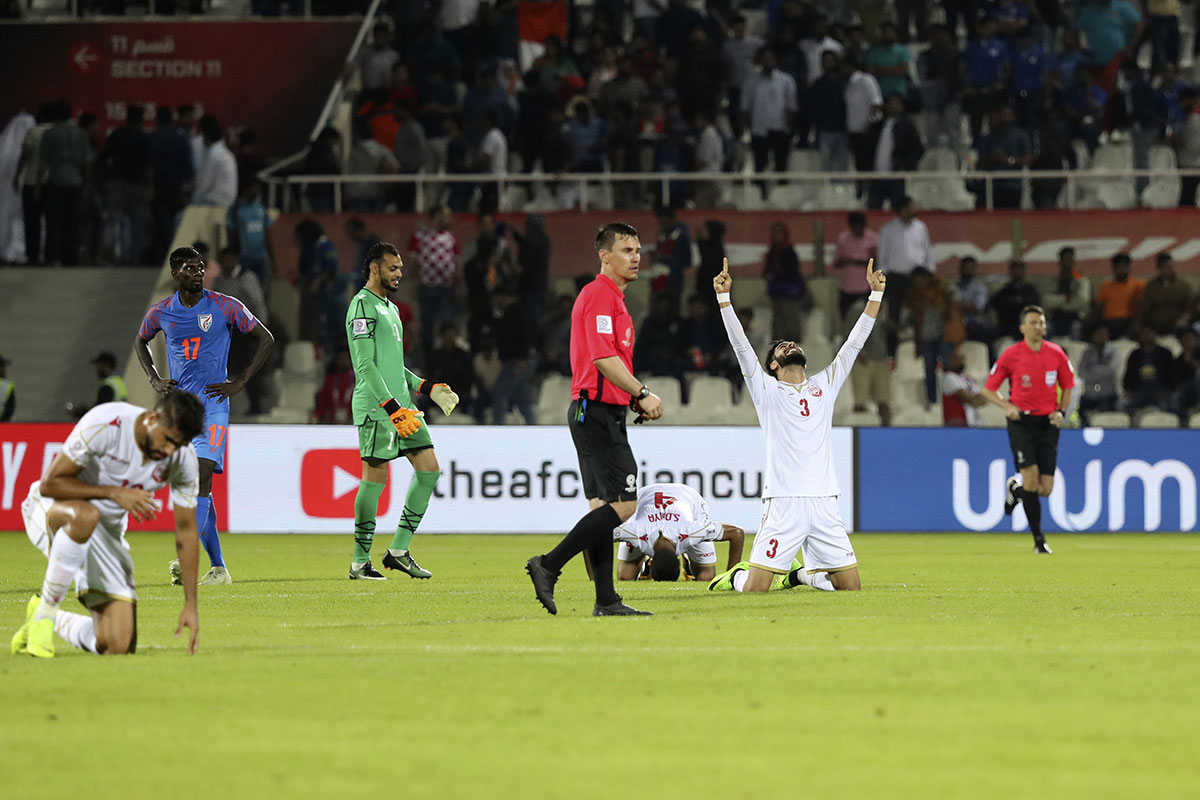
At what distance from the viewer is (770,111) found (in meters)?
26.0

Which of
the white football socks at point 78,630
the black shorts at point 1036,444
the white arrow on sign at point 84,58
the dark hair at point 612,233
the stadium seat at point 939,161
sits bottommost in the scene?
the white football socks at point 78,630

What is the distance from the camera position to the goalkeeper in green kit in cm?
1353

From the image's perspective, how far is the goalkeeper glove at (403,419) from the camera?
43.4 ft

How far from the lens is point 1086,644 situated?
940 centimetres

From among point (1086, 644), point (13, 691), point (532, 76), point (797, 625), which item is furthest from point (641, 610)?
point (532, 76)

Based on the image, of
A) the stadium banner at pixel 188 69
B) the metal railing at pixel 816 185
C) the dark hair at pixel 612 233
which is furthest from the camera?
the stadium banner at pixel 188 69

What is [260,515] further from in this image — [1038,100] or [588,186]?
[1038,100]

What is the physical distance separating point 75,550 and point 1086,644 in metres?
5.03

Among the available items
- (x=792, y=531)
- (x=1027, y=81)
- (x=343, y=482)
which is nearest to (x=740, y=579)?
(x=792, y=531)

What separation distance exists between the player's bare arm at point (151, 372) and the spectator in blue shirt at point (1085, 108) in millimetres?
16360

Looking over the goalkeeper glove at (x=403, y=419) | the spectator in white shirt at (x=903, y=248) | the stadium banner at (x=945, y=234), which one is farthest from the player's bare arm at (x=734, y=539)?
the stadium banner at (x=945, y=234)

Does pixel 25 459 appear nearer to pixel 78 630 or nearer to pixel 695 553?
pixel 695 553

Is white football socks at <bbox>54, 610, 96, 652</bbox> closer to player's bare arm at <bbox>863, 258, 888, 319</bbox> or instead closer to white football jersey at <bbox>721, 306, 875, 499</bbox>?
white football jersey at <bbox>721, 306, 875, 499</bbox>

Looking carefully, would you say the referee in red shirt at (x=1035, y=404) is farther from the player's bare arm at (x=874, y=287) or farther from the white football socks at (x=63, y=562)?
the white football socks at (x=63, y=562)
